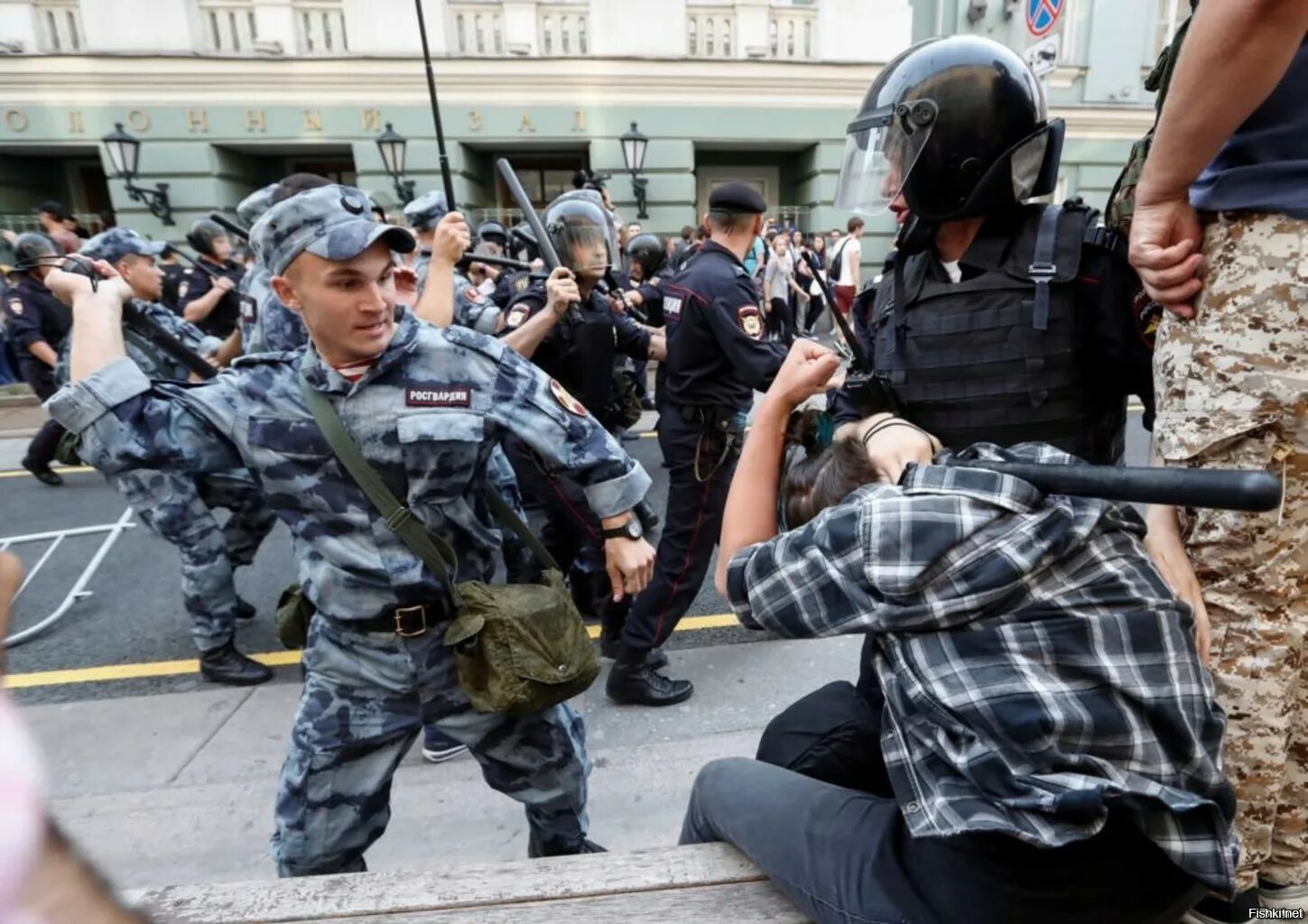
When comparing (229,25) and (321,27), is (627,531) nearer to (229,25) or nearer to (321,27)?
(321,27)

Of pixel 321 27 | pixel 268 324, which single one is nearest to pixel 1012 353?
pixel 268 324

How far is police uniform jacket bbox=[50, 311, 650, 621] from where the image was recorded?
6.04ft

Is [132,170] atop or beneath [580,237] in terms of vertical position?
atop

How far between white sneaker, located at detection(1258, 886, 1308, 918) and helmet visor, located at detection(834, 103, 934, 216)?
1.57 meters

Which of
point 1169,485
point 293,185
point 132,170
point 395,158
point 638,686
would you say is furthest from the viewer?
point 395,158

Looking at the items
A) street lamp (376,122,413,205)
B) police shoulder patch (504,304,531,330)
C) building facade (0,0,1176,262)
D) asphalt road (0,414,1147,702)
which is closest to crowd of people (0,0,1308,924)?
police shoulder patch (504,304,531,330)

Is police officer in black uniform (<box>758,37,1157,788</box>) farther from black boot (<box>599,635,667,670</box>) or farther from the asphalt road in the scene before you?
the asphalt road

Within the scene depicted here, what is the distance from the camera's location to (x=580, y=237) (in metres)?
3.76

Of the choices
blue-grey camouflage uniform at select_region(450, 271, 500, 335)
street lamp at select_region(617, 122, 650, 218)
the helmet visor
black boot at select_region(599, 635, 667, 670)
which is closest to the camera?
the helmet visor

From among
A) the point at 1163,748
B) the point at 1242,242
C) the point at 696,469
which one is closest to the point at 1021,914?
the point at 1163,748

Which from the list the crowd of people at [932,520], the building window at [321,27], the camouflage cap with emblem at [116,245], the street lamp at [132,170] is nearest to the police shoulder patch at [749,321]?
the crowd of people at [932,520]

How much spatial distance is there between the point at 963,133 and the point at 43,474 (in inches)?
299

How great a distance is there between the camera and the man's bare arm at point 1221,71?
1.11 metres

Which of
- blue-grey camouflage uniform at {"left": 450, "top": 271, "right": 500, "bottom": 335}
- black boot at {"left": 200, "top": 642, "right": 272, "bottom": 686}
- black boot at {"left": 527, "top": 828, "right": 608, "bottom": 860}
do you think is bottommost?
black boot at {"left": 200, "top": 642, "right": 272, "bottom": 686}
